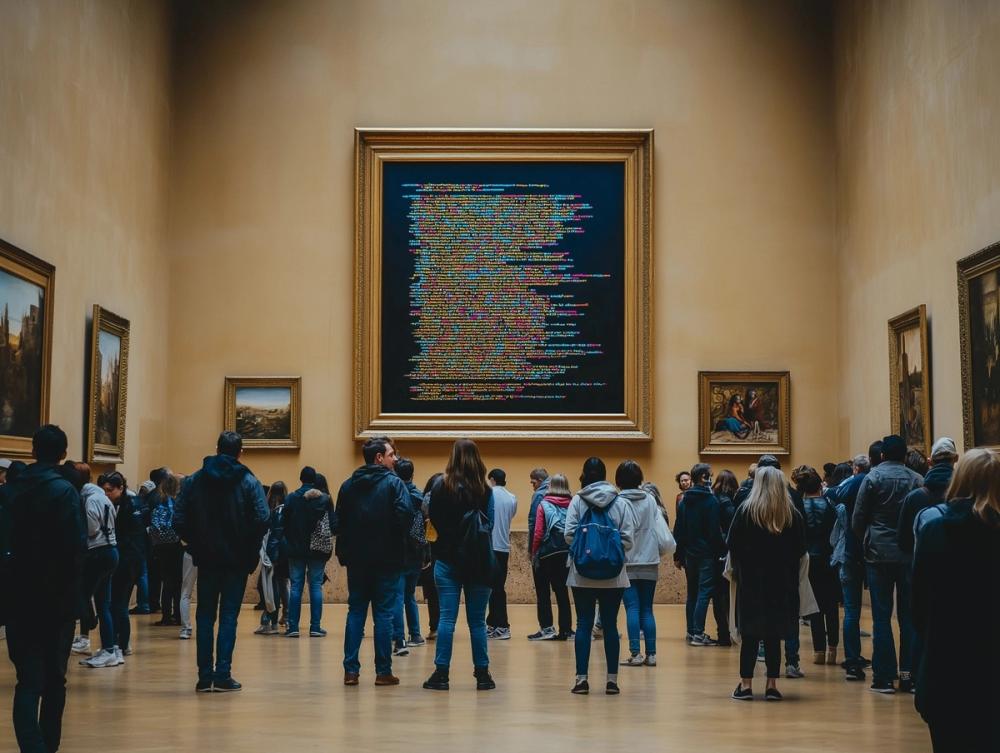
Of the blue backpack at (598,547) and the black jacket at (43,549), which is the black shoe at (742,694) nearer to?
the blue backpack at (598,547)

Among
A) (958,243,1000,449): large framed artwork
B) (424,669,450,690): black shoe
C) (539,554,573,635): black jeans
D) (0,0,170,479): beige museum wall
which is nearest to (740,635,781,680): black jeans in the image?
(424,669,450,690): black shoe

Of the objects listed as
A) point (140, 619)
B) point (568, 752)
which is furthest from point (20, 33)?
point (568, 752)

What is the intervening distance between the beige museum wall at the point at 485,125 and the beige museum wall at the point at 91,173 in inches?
28.6

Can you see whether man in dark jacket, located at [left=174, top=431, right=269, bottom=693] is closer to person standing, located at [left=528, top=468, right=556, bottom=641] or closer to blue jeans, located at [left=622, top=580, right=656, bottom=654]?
blue jeans, located at [left=622, top=580, right=656, bottom=654]

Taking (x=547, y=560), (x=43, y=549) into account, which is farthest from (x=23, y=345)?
(x=43, y=549)

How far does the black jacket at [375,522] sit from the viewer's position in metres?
10.7

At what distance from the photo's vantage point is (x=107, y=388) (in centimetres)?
1791

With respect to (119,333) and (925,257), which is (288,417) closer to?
(119,333)

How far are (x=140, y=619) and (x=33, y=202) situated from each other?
5.68m

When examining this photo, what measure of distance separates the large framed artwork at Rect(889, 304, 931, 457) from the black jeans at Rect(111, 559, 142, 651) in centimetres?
923

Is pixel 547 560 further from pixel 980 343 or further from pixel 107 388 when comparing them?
pixel 107 388

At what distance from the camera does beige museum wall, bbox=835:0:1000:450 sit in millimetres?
14359

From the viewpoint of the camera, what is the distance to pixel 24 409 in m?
14.6

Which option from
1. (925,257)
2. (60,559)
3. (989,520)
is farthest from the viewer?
(925,257)
